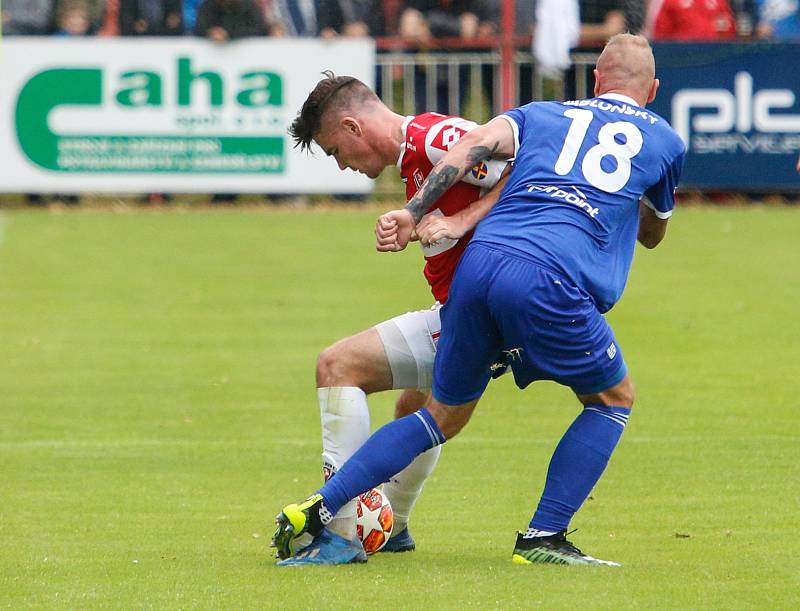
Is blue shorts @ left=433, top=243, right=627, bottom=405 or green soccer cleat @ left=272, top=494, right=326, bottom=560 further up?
blue shorts @ left=433, top=243, right=627, bottom=405

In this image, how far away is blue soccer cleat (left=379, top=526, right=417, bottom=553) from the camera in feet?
21.2

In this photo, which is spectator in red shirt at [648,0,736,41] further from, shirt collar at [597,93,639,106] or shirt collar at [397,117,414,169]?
shirt collar at [397,117,414,169]

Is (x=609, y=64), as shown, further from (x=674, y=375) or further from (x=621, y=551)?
(x=674, y=375)

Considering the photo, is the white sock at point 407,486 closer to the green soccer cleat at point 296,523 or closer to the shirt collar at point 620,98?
the green soccer cleat at point 296,523

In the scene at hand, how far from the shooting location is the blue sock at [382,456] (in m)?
5.98

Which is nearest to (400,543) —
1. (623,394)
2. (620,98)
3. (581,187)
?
(623,394)

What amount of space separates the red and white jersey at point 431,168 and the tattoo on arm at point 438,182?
0.14 meters

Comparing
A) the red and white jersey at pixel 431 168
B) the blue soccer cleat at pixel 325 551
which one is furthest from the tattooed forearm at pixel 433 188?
the blue soccer cleat at pixel 325 551

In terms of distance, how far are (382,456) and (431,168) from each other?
1.04 m

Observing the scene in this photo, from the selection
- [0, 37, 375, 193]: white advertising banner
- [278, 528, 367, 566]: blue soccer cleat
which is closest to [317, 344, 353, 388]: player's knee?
[278, 528, 367, 566]: blue soccer cleat

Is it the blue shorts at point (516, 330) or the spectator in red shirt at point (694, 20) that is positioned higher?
the blue shorts at point (516, 330)

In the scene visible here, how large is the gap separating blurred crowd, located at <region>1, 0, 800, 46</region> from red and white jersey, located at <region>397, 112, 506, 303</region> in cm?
1424

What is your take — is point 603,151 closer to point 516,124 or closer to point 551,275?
point 516,124

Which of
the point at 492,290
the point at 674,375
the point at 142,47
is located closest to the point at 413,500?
the point at 492,290
